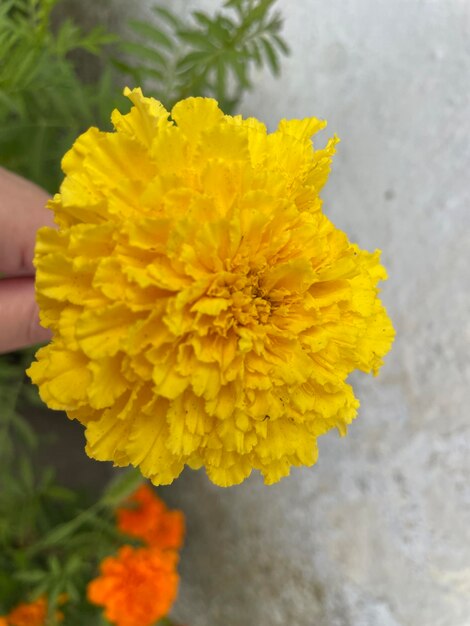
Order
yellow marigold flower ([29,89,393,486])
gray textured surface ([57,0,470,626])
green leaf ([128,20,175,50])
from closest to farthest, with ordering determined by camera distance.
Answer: yellow marigold flower ([29,89,393,486])
green leaf ([128,20,175,50])
gray textured surface ([57,0,470,626])

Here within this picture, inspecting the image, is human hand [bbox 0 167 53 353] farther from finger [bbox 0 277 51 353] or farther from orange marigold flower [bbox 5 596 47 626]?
orange marigold flower [bbox 5 596 47 626]

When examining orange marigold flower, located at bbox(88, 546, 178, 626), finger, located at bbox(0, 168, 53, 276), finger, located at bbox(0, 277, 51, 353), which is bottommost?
orange marigold flower, located at bbox(88, 546, 178, 626)

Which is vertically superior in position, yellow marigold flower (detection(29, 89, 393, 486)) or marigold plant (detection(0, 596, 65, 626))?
yellow marigold flower (detection(29, 89, 393, 486))

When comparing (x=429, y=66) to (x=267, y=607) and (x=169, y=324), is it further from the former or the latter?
(x=267, y=607)

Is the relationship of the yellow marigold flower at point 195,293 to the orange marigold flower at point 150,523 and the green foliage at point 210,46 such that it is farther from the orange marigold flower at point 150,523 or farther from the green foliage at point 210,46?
the orange marigold flower at point 150,523

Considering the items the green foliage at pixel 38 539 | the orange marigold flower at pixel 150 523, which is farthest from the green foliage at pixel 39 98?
the orange marigold flower at pixel 150 523

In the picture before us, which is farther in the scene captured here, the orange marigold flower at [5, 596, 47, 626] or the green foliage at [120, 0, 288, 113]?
the orange marigold flower at [5, 596, 47, 626]

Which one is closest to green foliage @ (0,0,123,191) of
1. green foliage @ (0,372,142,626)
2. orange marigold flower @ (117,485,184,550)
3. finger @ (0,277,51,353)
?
finger @ (0,277,51,353)
